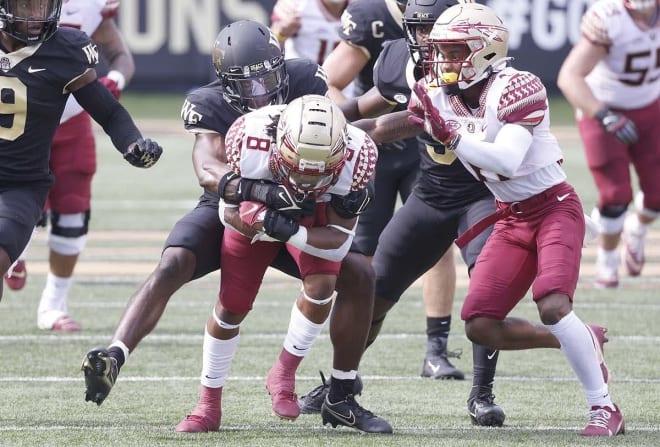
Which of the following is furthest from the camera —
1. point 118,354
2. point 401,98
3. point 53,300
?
point 53,300

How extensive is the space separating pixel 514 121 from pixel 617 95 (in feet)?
13.0

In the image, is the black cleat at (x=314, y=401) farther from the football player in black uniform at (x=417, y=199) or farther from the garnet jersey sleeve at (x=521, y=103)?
the garnet jersey sleeve at (x=521, y=103)

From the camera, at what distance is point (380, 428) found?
4.79 m

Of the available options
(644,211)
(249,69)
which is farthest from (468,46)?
(644,211)

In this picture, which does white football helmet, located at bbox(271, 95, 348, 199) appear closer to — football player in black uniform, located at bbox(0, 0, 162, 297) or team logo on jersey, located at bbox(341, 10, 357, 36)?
football player in black uniform, located at bbox(0, 0, 162, 297)

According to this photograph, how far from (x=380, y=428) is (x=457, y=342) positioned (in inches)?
83.3

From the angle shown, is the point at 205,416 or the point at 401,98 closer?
the point at 205,416

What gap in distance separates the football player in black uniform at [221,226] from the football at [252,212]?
23 millimetres

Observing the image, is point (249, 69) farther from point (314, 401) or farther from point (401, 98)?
point (314, 401)

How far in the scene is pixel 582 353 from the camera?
15.3 feet

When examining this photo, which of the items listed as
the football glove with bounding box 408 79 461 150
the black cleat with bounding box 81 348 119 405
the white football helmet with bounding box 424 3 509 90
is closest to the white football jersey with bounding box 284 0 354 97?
the white football helmet with bounding box 424 3 509 90

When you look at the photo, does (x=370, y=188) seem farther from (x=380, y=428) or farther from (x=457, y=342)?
(x=457, y=342)

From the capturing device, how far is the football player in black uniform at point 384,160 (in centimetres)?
614

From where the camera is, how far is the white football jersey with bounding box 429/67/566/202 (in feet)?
15.5
